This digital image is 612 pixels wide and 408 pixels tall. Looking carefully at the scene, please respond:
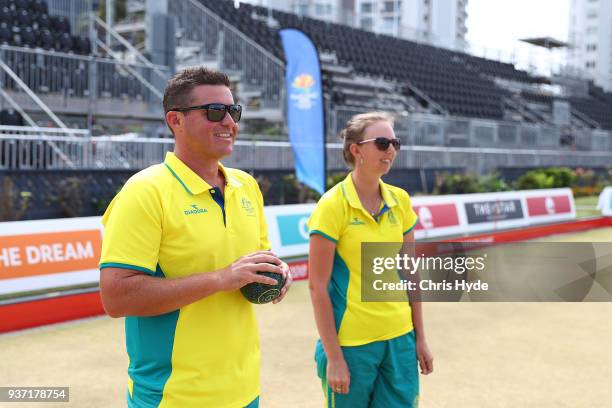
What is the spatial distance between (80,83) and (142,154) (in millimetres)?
3875

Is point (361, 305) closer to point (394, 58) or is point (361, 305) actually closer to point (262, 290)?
point (262, 290)

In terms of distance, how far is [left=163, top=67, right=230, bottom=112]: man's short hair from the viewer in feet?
6.70

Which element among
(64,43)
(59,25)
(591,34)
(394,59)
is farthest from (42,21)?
(591,34)

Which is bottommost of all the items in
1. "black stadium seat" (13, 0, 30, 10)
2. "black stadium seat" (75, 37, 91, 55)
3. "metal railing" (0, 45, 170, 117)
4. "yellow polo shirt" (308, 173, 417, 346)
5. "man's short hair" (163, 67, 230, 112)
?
"yellow polo shirt" (308, 173, 417, 346)

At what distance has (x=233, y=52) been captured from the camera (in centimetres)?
2169

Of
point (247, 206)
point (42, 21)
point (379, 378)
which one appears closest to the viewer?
point (247, 206)

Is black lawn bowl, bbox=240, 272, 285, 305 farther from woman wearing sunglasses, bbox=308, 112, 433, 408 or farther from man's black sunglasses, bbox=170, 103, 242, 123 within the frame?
woman wearing sunglasses, bbox=308, 112, 433, 408

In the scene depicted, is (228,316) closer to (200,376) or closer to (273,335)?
(200,376)

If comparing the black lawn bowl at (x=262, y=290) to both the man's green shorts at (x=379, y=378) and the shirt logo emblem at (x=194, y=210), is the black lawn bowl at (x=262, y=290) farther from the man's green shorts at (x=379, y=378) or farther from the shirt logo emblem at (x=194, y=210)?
the man's green shorts at (x=379, y=378)

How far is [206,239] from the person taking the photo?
6.53 feet

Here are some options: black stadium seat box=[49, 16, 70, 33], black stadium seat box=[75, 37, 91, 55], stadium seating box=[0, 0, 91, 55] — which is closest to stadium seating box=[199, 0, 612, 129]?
black stadium seat box=[49, 16, 70, 33]

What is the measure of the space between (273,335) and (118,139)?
7.40 metres

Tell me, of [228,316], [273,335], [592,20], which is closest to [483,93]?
[273,335]

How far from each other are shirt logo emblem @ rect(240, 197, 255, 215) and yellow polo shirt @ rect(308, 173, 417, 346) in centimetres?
61
